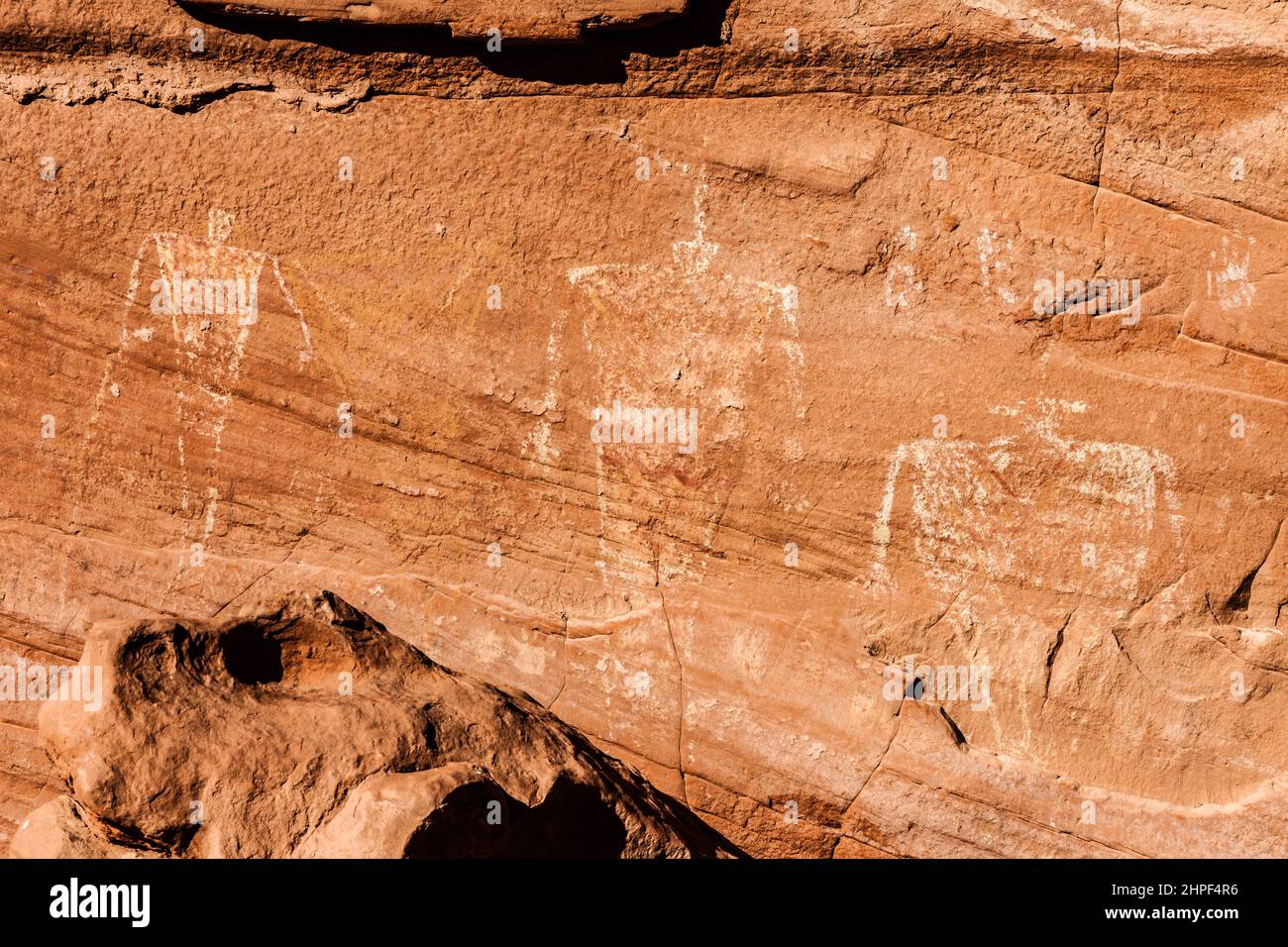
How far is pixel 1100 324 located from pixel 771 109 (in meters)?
1.50

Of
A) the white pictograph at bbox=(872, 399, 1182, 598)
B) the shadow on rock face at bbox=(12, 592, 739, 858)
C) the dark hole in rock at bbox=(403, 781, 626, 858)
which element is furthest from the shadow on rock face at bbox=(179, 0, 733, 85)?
the dark hole in rock at bbox=(403, 781, 626, 858)

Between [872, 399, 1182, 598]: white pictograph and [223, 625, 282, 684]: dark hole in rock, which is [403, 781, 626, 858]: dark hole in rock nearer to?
[223, 625, 282, 684]: dark hole in rock

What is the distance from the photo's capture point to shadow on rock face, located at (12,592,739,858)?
4094 mm

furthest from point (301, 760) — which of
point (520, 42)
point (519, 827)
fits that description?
point (520, 42)

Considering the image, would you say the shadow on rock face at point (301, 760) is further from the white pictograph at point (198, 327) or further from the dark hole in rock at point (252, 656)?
the white pictograph at point (198, 327)

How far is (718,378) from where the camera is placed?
17.5ft

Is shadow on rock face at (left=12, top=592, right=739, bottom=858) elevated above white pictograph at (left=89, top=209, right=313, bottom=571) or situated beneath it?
situated beneath

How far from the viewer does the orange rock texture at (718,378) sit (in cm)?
517

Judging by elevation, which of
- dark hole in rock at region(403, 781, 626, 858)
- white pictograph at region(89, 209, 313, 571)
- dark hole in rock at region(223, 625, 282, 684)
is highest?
white pictograph at region(89, 209, 313, 571)

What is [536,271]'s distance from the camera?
5.34 metres

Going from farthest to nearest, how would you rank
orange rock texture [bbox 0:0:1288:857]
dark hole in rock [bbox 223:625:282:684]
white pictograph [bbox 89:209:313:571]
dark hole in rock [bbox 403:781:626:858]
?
white pictograph [bbox 89:209:313:571] → orange rock texture [bbox 0:0:1288:857] → dark hole in rock [bbox 223:625:282:684] → dark hole in rock [bbox 403:781:626:858]

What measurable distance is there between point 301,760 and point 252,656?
560 millimetres

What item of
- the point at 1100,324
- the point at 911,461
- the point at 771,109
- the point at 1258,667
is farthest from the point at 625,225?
the point at 1258,667

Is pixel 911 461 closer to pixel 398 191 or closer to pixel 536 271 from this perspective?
pixel 536 271
